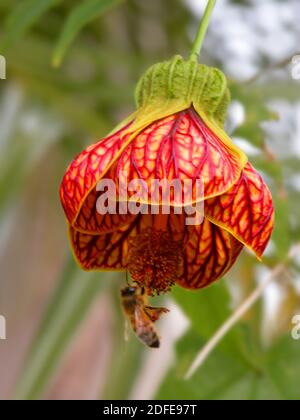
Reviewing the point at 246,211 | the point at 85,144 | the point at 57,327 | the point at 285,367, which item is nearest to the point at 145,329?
the point at 246,211

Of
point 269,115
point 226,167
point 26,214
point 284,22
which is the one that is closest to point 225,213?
point 226,167

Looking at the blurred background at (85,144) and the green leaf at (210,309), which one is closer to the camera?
the green leaf at (210,309)

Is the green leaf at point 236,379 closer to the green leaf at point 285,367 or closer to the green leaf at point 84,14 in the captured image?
the green leaf at point 285,367

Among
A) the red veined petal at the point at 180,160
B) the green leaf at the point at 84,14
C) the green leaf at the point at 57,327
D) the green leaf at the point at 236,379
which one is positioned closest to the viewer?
→ the red veined petal at the point at 180,160

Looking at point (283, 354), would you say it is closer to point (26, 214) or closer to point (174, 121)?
point (174, 121)

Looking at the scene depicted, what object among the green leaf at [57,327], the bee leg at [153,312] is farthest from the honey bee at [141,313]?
the green leaf at [57,327]

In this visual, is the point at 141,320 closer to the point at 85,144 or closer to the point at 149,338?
the point at 149,338
